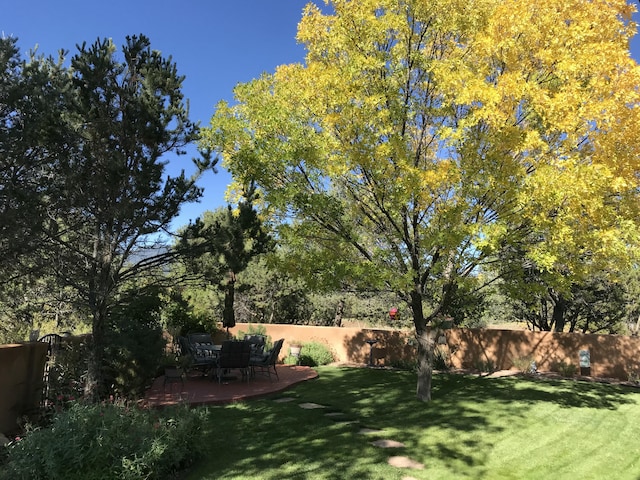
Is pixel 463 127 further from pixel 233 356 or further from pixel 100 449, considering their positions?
pixel 233 356

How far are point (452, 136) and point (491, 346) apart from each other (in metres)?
8.63

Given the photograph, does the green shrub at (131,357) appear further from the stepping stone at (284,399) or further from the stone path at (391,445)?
the stone path at (391,445)

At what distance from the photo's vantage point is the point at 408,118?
295 inches

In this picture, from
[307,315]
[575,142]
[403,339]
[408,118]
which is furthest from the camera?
[307,315]

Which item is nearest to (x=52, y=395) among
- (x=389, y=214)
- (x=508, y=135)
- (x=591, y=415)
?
(x=389, y=214)

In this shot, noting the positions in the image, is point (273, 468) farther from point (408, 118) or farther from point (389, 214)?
point (408, 118)

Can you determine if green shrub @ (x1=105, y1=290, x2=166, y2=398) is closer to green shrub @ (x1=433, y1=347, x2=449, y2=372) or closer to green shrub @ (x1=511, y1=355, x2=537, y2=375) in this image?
green shrub @ (x1=433, y1=347, x2=449, y2=372)

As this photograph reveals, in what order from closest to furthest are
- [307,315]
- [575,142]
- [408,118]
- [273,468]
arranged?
[273,468] < [575,142] < [408,118] < [307,315]

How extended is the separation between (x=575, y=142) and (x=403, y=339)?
8.60 meters

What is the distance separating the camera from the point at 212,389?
31.4 ft

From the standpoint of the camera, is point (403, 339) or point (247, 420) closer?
point (247, 420)

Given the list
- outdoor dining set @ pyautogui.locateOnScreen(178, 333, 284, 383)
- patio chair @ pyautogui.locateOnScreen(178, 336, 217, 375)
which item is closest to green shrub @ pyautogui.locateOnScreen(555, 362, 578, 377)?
outdoor dining set @ pyautogui.locateOnScreen(178, 333, 284, 383)

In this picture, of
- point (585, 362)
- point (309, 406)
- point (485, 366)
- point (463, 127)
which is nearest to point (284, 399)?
point (309, 406)

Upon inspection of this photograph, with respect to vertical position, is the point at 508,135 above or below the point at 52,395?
above
